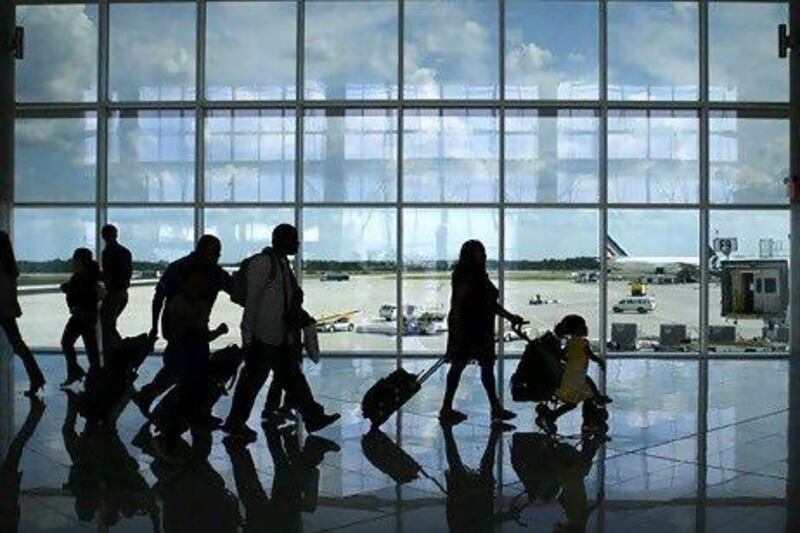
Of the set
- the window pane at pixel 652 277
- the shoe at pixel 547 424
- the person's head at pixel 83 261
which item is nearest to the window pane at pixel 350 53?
the window pane at pixel 652 277

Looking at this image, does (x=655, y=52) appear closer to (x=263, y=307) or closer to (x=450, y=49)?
(x=450, y=49)

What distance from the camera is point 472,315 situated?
6988 millimetres

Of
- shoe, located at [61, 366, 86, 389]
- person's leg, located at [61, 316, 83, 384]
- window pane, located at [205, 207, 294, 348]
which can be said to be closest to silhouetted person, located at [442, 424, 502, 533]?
person's leg, located at [61, 316, 83, 384]

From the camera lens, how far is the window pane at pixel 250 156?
1388cm

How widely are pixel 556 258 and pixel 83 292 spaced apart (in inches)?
294

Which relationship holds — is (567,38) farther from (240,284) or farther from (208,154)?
(240,284)

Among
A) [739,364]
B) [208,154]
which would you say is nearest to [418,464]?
[739,364]

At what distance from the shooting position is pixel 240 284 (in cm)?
635

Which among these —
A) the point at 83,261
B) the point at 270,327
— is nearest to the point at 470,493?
the point at 270,327

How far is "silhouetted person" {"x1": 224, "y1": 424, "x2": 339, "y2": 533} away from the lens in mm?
4371

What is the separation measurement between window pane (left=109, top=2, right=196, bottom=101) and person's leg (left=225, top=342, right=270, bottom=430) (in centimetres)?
851

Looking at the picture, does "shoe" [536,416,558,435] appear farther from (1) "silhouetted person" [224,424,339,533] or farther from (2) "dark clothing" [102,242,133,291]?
(2) "dark clothing" [102,242,133,291]

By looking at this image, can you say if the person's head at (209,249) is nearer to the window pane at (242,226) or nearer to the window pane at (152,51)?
the window pane at (242,226)

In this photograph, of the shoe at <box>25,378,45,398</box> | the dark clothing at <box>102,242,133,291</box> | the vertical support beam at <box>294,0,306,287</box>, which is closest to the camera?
the dark clothing at <box>102,242,133,291</box>
